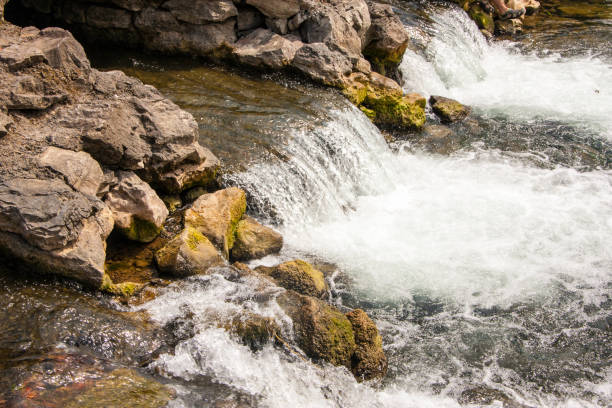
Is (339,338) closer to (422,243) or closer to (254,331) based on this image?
(254,331)

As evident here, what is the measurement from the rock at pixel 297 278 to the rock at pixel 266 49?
605 centimetres

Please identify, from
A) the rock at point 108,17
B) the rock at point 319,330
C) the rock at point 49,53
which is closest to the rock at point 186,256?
the rock at point 319,330

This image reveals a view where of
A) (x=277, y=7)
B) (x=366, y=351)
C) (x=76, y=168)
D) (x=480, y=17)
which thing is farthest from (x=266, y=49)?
(x=480, y=17)

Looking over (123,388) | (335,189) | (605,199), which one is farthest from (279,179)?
(605,199)

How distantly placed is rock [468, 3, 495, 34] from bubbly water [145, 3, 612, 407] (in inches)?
278

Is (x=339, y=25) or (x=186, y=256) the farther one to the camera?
(x=339, y=25)

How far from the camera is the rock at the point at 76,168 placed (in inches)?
235

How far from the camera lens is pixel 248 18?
12469 mm

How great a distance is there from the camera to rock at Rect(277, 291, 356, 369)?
229 inches

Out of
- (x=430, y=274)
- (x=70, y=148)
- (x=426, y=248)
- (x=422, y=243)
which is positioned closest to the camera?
(x=70, y=148)

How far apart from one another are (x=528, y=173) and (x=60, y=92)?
29.3ft

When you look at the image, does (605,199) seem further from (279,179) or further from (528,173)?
(279,179)

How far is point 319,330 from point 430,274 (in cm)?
275

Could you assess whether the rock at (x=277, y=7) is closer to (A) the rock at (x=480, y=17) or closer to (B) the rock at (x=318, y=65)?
(B) the rock at (x=318, y=65)
